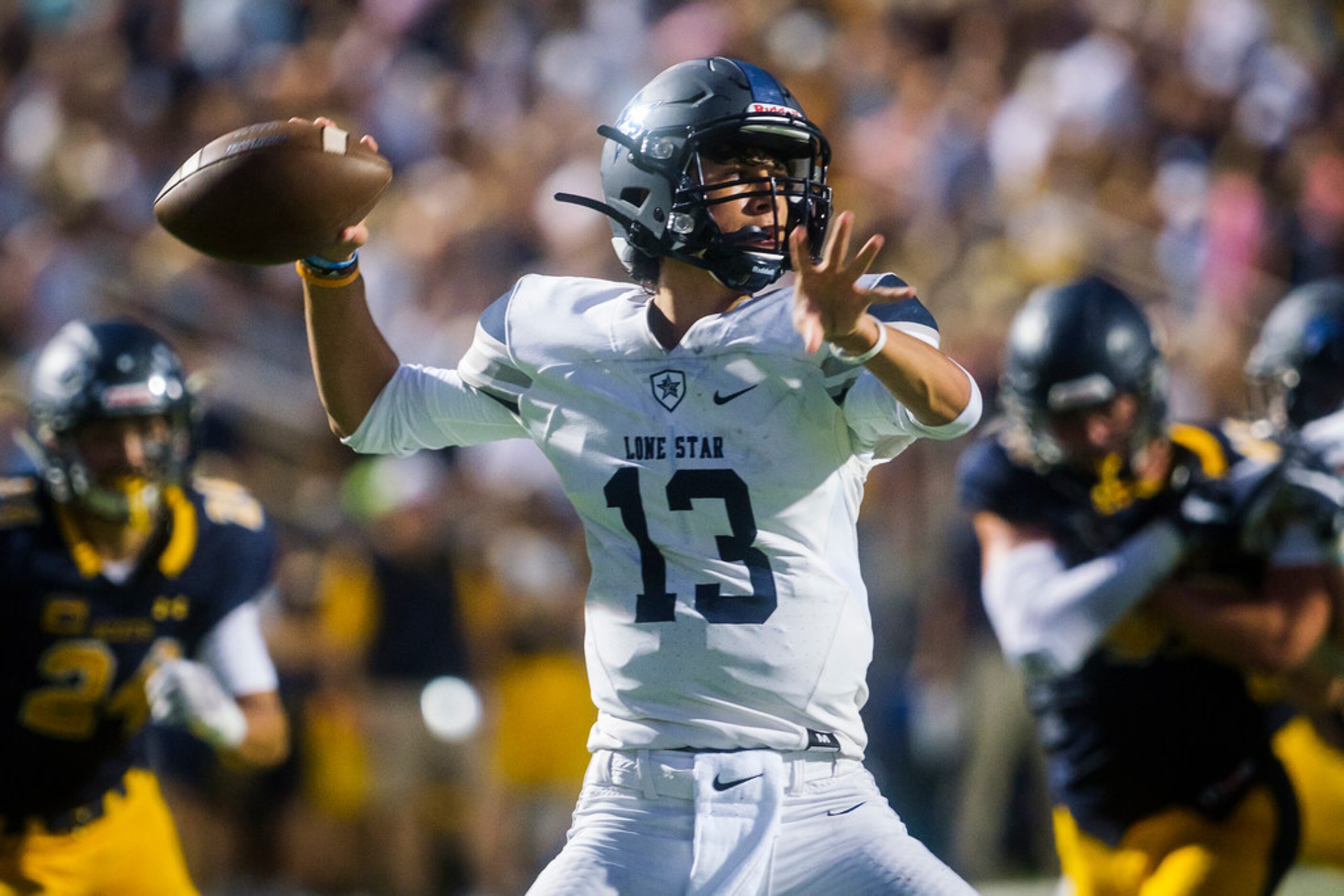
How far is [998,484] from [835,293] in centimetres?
172

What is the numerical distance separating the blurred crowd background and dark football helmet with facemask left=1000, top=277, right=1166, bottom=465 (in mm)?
1644

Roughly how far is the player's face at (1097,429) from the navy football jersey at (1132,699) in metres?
0.05

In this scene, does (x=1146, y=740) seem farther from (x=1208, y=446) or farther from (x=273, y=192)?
(x=273, y=192)

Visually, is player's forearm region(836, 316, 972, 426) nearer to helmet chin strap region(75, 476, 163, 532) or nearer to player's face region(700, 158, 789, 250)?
player's face region(700, 158, 789, 250)

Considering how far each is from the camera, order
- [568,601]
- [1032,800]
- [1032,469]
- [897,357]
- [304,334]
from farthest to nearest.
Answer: [304,334] < [1032,800] < [568,601] < [1032,469] < [897,357]

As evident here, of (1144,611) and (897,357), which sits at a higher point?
(897,357)

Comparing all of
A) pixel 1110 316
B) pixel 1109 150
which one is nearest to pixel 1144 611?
pixel 1110 316

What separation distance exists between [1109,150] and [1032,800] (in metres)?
3.16

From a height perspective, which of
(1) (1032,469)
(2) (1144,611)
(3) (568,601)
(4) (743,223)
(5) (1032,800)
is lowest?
(5) (1032,800)

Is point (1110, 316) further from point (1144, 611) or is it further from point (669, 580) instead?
point (669, 580)

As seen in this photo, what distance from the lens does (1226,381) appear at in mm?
6734

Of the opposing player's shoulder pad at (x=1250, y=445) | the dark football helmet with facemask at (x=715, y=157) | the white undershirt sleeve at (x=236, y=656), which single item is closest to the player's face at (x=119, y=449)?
the white undershirt sleeve at (x=236, y=656)

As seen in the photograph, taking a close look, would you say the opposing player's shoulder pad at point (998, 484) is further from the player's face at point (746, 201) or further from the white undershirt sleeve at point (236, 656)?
the white undershirt sleeve at point (236, 656)

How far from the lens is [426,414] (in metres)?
2.76
